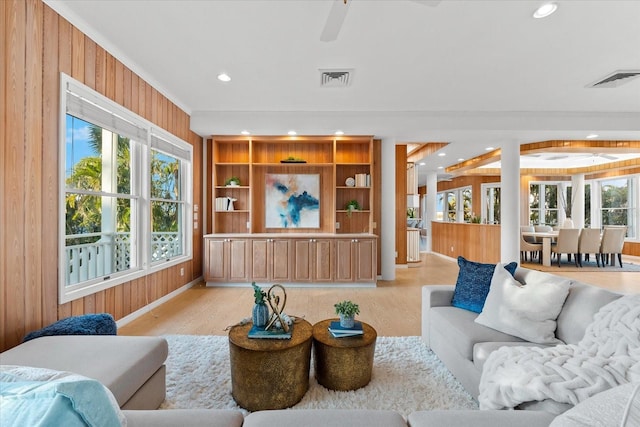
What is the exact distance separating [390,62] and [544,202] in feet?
31.4

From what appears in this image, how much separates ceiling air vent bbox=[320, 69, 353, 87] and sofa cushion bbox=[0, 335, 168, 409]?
3.09 meters

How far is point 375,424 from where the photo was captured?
1.07 metres

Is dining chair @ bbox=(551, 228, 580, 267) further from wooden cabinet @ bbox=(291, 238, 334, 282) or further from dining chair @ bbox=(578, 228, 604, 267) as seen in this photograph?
wooden cabinet @ bbox=(291, 238, 334, 282)

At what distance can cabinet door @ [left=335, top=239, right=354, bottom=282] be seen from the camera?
4.93 metres

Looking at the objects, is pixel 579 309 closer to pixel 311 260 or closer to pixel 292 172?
pixel 311 260

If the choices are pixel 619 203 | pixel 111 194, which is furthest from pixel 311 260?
pixel 619 203

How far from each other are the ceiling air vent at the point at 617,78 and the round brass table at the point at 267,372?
14.8ft

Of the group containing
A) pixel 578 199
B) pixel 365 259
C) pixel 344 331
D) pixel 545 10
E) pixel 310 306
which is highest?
pixel 545 10

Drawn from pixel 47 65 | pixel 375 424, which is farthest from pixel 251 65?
pixel 375 424

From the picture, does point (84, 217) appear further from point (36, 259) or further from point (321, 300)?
point (321, 300)

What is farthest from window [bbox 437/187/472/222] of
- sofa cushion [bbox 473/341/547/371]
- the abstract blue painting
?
sofa cushion [bbox 473/341/547/371]

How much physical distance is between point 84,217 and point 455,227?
310 inches

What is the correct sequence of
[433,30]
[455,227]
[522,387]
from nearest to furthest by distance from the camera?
[522,387]
[433,30]
[455,227]

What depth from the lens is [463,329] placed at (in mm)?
2082
